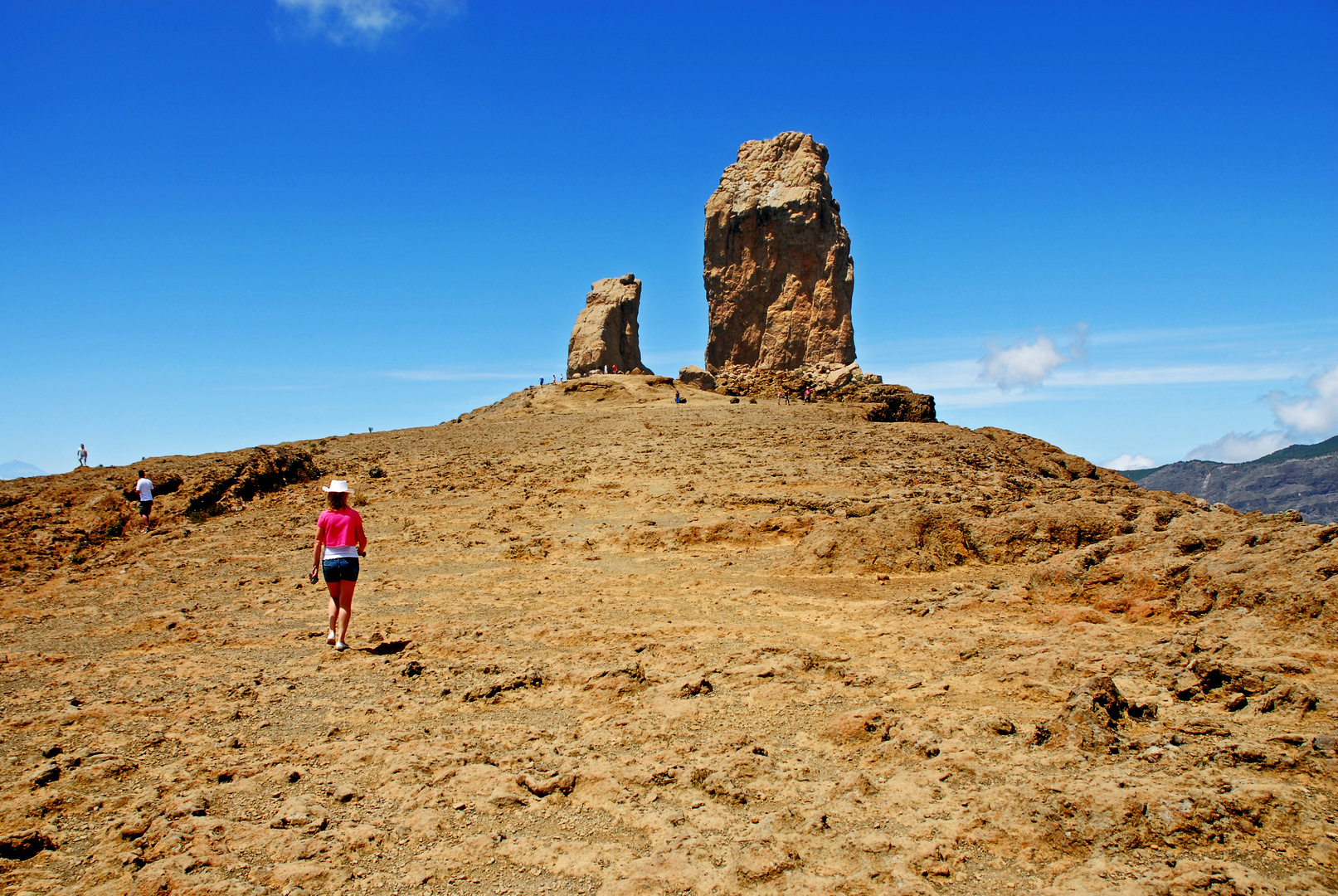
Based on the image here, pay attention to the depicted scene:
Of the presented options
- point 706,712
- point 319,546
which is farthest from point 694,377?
point 706,712

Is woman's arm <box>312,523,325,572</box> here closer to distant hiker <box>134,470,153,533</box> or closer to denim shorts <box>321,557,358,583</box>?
denim shorts <box>321,557,358,583</box>

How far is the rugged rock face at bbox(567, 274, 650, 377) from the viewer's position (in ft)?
128

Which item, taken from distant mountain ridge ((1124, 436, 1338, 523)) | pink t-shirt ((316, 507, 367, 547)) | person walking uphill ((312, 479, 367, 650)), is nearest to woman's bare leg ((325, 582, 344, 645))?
person walking uphill ((312, 479, 367, 650))

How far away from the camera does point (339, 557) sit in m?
7.25

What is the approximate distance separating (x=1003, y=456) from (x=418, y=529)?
44.8 feet

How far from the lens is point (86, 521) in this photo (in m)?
14.2

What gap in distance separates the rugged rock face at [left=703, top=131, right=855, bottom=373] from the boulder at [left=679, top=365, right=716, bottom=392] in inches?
225

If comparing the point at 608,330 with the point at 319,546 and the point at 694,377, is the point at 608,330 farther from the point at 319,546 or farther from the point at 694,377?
the point at 319,546

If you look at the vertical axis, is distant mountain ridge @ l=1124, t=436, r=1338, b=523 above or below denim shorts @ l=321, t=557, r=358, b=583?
above

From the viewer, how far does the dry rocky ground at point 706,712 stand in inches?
145

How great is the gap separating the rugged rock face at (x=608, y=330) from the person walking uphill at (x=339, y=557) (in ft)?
102

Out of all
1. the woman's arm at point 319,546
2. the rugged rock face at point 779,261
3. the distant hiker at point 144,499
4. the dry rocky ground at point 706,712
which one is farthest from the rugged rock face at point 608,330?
the woman's arm at point 319,546

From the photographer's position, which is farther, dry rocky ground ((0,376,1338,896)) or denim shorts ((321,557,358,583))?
denim shorts ((321,557,358,583))

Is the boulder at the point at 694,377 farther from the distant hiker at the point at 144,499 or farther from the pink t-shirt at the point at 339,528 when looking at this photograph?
the pink t-shirt at the point at 339,528
